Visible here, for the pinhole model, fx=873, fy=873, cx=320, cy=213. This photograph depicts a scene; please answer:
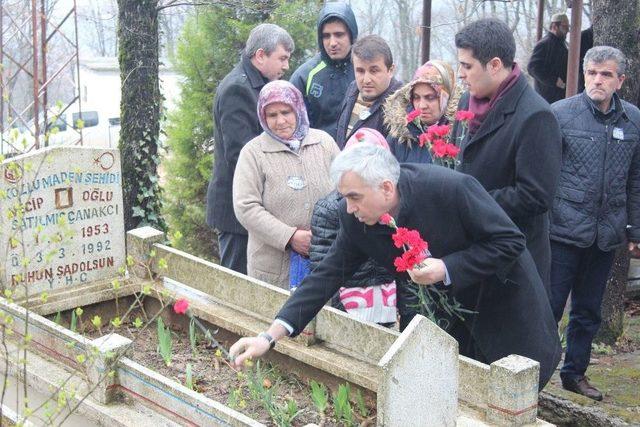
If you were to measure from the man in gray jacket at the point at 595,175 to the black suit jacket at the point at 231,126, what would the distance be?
1657 mm

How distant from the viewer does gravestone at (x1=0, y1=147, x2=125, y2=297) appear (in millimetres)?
4527

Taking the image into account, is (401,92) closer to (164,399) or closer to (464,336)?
(464,336)

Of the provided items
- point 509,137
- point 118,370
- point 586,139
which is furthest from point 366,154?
point 586,139

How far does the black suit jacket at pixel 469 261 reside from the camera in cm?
296

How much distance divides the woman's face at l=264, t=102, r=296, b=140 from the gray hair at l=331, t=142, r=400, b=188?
56.5 inches

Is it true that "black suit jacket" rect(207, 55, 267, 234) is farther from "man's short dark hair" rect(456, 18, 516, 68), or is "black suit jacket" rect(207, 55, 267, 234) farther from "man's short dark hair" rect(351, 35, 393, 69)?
"man's short dark hair" rect(456, 18, 516, 68)

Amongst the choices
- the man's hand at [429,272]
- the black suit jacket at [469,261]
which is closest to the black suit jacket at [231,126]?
the black suit jacket at [469,261]

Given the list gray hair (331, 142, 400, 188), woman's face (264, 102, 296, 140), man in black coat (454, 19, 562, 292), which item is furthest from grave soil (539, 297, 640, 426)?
gray hair (331, 142, 400, 188)

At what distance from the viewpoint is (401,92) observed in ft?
13.8

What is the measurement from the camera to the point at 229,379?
4098 mm

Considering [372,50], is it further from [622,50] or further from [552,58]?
[552,58]

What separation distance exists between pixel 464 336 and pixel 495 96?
0.98 meters

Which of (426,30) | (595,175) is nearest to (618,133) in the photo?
(595,175)

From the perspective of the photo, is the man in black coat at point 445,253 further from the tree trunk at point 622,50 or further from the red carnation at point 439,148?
the tree trunk at point 622,50
